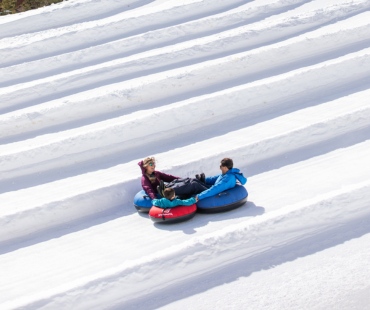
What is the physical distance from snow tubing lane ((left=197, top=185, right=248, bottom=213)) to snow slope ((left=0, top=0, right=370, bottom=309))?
0.36 feet

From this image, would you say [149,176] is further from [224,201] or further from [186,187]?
[224,201]

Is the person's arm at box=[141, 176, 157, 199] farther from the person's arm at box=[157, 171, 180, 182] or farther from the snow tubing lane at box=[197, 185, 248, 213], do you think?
the snow tubing lane at box=[197, 185, 248, 213]

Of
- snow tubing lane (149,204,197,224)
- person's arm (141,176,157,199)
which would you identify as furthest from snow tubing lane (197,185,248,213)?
person's arm (141,176,157,199)

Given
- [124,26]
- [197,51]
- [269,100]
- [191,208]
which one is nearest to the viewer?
[191,208]

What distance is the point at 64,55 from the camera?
1002 cm

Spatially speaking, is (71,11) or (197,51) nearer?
(197,51)

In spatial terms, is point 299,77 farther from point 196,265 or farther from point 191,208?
point 196,265

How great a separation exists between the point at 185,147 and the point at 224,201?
166cm

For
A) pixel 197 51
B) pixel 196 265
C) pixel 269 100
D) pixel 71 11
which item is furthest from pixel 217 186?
pixel 71 11

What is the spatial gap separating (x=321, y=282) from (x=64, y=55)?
20.3 feet

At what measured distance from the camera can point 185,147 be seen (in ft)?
26.0

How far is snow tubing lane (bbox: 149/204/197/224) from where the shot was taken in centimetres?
627

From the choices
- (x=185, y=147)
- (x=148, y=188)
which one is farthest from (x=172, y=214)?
(x=185, y=147)

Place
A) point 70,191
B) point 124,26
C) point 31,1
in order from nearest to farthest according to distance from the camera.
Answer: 1. point 70,191
2. point 124,26
3. point 31,1
